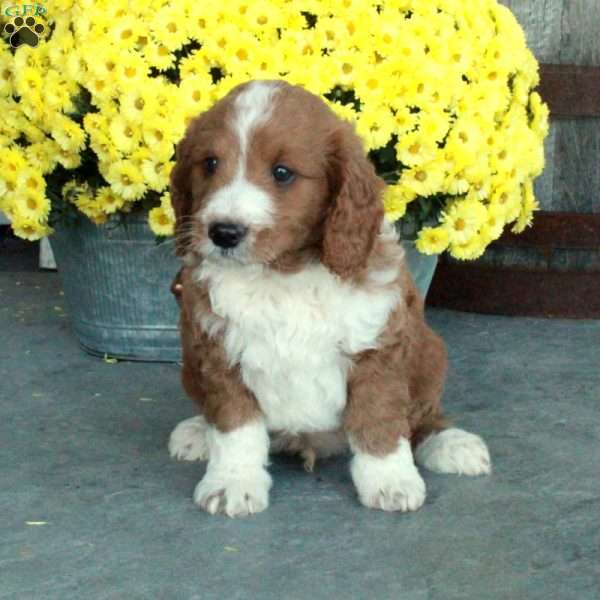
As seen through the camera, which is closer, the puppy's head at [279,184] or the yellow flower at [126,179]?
the puppy's head at [279,184]

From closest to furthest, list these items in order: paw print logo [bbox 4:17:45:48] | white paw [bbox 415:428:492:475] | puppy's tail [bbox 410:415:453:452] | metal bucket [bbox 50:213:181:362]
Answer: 1. white paw [bbox 415:428:492:475]
2. puppy's tail [bbox 410:415:453:452]
3. metal bucket [bbox 50:213:181:362]
4. paw print logo [bbox 4:17:45:48]

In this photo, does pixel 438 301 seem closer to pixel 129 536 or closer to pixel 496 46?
pixel 496 46

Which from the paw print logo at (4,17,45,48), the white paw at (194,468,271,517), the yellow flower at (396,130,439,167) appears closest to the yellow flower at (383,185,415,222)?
the yellow flower at (396,130,439,167)

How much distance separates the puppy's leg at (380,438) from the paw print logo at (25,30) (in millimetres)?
2530

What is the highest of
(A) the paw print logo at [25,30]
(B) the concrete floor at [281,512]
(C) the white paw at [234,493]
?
(A) the paw print logo at [25,30]

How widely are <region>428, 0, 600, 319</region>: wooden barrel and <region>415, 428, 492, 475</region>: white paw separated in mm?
2069

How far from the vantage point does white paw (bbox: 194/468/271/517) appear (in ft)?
11.2

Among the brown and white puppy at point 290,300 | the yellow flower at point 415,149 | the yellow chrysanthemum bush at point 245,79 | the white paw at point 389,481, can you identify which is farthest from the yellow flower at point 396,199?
the white paw at point 389,481

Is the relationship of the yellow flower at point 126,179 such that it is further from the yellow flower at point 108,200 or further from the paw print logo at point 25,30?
the paw print logo at point 25,30

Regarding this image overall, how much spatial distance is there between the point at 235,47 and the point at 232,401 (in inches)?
61.7

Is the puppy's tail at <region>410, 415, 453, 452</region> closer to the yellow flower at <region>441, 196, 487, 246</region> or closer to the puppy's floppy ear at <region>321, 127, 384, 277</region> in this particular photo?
the puppy's floppy ear at <region>321, 127, 384, 277</region>

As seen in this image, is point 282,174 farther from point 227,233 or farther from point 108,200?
point 108,200

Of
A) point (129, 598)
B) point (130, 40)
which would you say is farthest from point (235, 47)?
point (129, 598)

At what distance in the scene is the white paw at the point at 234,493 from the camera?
3400 millimetres
